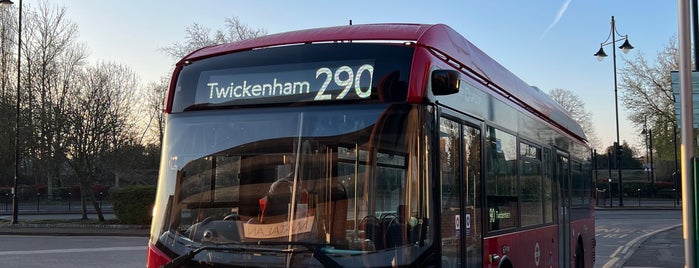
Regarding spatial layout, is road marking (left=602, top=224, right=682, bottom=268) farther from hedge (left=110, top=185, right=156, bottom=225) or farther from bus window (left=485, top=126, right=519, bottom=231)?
hedge (left=110, top=185, right=156, bottom=225)

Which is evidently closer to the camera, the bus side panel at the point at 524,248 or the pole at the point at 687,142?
the bus side panel at the point at 524,248

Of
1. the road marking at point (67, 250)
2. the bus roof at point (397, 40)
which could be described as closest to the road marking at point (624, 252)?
the bus roof at point (397, 40)

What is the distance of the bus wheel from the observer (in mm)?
11023

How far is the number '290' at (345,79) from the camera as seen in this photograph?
16.4ft

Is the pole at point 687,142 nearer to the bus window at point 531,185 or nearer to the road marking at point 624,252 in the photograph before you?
the bus window at point 531,185

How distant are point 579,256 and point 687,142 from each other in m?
3.70

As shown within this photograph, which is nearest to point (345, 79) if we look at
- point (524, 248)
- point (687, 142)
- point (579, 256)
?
point (524, 248)

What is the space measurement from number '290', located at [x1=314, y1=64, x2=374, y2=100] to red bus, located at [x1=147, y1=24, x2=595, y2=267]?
11mm

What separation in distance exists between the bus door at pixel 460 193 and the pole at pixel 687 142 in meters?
3.58

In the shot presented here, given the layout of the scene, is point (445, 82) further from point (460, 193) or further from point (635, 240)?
point (635, 240)

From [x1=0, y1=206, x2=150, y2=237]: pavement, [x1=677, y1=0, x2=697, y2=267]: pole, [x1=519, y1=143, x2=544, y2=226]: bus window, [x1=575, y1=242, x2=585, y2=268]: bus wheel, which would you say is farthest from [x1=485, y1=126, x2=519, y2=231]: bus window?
[x1=0, y1=206, x2=150, y2=237]: pavement

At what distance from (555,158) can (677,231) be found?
20.8m

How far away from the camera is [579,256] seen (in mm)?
11375

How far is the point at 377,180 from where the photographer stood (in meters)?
4.89
